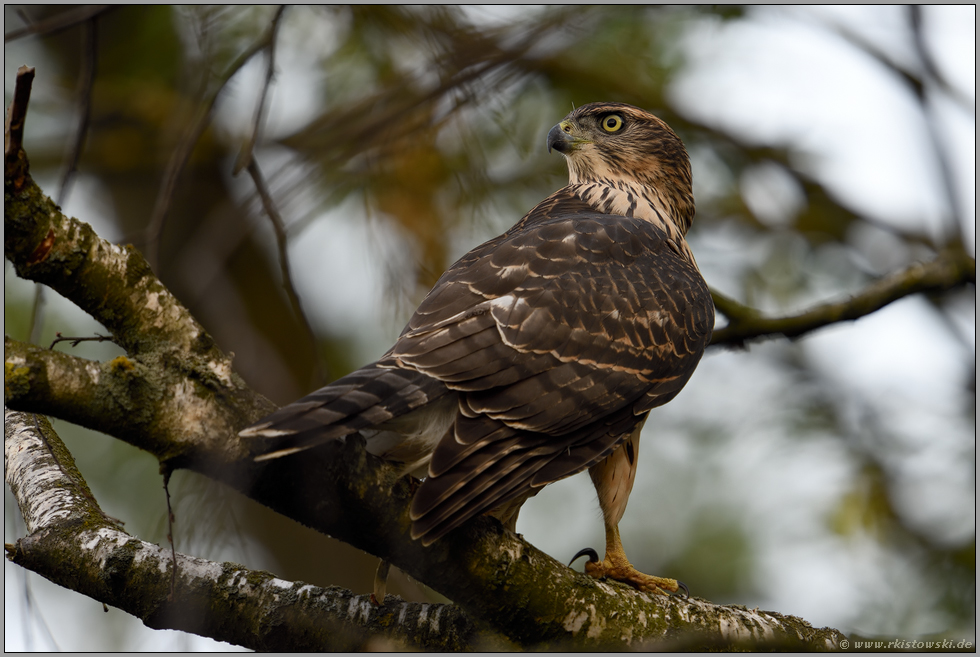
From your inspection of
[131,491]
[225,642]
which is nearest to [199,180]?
[131,491]

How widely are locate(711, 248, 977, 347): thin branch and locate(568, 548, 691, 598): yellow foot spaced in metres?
1.37

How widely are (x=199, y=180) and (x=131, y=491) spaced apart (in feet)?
9.35

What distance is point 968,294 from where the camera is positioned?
17.7 ft

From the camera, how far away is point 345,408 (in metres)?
2.55

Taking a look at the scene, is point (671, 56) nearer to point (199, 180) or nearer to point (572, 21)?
point (572, 21)

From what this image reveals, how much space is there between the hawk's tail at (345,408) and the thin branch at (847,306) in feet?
7.34

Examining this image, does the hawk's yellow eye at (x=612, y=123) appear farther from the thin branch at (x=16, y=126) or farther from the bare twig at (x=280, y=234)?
the thin branch at (x=16, y=126)

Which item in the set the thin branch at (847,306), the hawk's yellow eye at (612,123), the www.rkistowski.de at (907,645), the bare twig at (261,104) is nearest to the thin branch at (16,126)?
the bare twig at (261,104)

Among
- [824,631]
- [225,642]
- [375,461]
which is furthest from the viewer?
[824,631]

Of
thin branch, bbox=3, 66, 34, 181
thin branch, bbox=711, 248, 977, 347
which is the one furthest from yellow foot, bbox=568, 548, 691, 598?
thin branch, bbox=3, 66, 34, 181

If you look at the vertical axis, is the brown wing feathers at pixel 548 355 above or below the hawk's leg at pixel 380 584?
above

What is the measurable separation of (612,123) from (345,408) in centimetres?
→ 342

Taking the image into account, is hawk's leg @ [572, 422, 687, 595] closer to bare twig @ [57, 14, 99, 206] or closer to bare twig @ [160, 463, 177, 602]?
bare twig @ [160, 463, 177, 602]

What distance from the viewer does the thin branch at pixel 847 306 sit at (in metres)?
4.56
